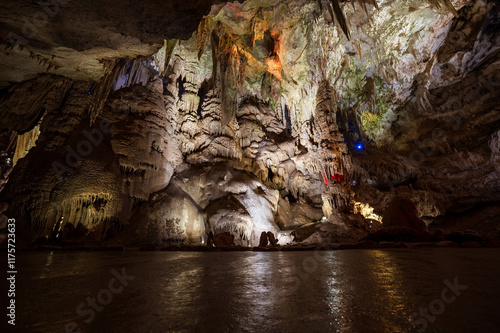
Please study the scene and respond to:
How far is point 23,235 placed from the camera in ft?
19.0

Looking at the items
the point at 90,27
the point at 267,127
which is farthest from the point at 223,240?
the point at 267,127

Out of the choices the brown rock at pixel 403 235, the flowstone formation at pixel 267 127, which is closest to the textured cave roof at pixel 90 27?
the flowstone formation at pixel 267 127

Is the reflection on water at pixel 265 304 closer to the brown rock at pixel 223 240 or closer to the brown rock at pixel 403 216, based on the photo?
the brown rock at pixel 223 240

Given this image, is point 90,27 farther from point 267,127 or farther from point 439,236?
point 267,127

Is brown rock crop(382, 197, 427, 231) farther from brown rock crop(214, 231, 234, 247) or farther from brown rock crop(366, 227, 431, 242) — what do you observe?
brown rock crop(214, 231, 234, 247)

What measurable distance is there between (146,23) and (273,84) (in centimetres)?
994

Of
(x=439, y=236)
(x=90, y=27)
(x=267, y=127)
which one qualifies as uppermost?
(x=267, y=127)

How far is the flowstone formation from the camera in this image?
714 centimetres

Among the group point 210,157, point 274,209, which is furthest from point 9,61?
point 274,209

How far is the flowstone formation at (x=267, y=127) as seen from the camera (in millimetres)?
7141

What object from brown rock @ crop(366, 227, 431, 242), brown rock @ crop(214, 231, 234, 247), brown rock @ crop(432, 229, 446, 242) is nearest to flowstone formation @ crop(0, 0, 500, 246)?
brown rock @ crop(366, 227, 431, 242)

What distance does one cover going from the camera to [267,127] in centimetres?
1355

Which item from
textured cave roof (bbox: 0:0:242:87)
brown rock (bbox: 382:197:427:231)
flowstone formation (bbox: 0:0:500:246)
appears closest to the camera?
textured cave roof (bbox: 0:0:242:87)

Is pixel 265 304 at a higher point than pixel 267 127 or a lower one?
lower
